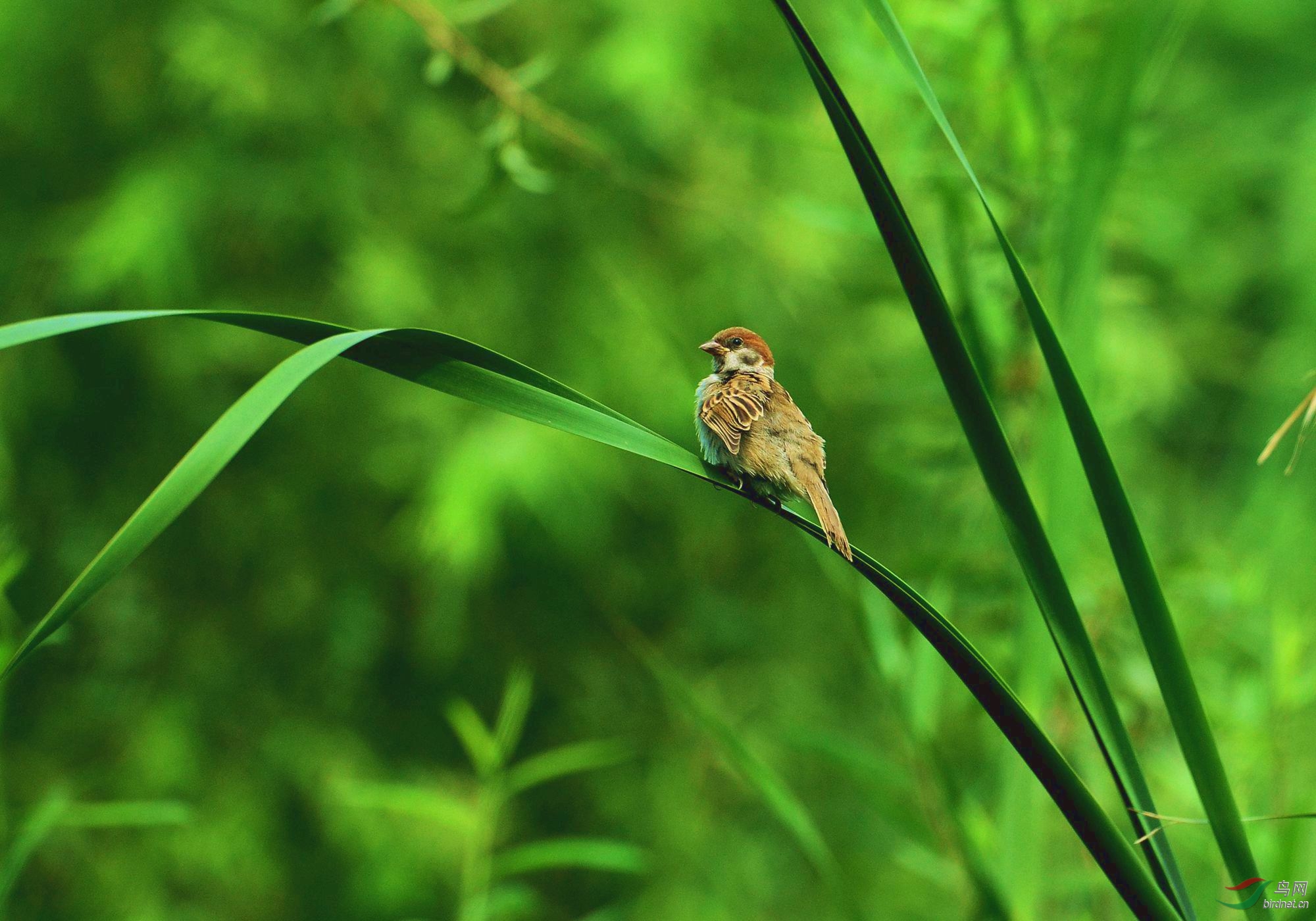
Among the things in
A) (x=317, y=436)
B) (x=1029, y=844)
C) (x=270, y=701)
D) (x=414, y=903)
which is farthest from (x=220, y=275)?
(x=1029, y=844)

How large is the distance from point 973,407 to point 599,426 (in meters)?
0.21

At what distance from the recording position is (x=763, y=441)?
38.9 inches

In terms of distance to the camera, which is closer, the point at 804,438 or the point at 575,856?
the point at 804,438

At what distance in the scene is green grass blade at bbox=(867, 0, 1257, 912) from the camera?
53 centimetres

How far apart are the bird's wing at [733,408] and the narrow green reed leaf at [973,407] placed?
451 millimetres

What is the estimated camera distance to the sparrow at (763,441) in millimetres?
976

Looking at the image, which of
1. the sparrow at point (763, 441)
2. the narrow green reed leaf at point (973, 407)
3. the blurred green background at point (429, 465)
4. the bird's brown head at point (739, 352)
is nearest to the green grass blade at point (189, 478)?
the narrow green reed leaf at point (973, 407)

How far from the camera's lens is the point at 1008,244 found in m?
0.54

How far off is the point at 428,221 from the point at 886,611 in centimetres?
242

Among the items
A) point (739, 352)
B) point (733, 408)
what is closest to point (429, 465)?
point (739, 352)

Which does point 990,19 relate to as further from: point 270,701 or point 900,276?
point 270,701

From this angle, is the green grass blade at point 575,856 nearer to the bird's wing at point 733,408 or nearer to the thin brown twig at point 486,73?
the bird's wing at point 733,408

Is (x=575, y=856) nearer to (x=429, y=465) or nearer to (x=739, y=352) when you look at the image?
(x=739, y=352)

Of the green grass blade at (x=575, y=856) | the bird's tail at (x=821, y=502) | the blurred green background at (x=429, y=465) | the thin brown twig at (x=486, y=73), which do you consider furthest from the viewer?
the blurred green background at (x=429, y=465)
